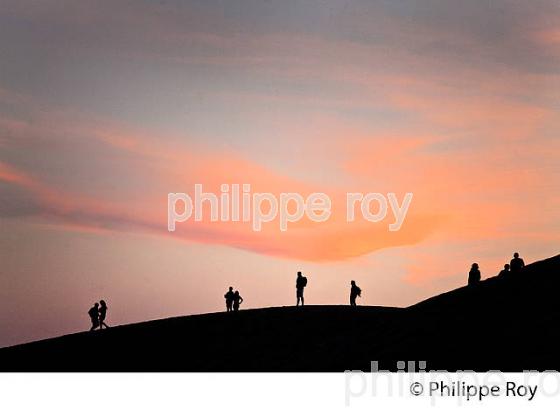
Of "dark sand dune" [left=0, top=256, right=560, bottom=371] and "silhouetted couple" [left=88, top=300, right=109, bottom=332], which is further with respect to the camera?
"silhouetted couple" [left=88, top=300, right=109, bottom=332]

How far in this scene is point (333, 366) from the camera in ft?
102

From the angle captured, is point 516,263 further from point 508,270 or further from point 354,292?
point 354,292

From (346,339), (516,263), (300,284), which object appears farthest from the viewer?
(300,284)

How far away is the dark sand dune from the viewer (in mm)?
29125

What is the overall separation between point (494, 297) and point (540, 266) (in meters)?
3.59

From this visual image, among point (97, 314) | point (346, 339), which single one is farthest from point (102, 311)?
point (346, 339)

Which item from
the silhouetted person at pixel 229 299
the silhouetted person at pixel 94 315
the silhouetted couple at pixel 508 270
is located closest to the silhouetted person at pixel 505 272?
the silhouetted couple at pixel 508 270

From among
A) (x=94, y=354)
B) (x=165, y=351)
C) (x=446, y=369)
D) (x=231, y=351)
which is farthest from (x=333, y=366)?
(x=94, y=354)

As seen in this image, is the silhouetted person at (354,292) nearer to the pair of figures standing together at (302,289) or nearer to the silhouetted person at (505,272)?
the pair of figures standing together at (302,289)

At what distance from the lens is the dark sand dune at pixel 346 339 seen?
2912 cm

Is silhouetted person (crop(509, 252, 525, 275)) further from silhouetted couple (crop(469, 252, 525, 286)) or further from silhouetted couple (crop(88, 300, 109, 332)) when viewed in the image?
silhouetted couple (crop(88, 300, 109, 332))

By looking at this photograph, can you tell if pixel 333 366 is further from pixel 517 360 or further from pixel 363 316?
pixel 363 316

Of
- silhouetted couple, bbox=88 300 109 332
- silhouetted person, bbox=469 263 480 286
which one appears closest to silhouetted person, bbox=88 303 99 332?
silhouetted couple, bbox=88 300 109 332

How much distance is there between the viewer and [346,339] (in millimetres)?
35062
